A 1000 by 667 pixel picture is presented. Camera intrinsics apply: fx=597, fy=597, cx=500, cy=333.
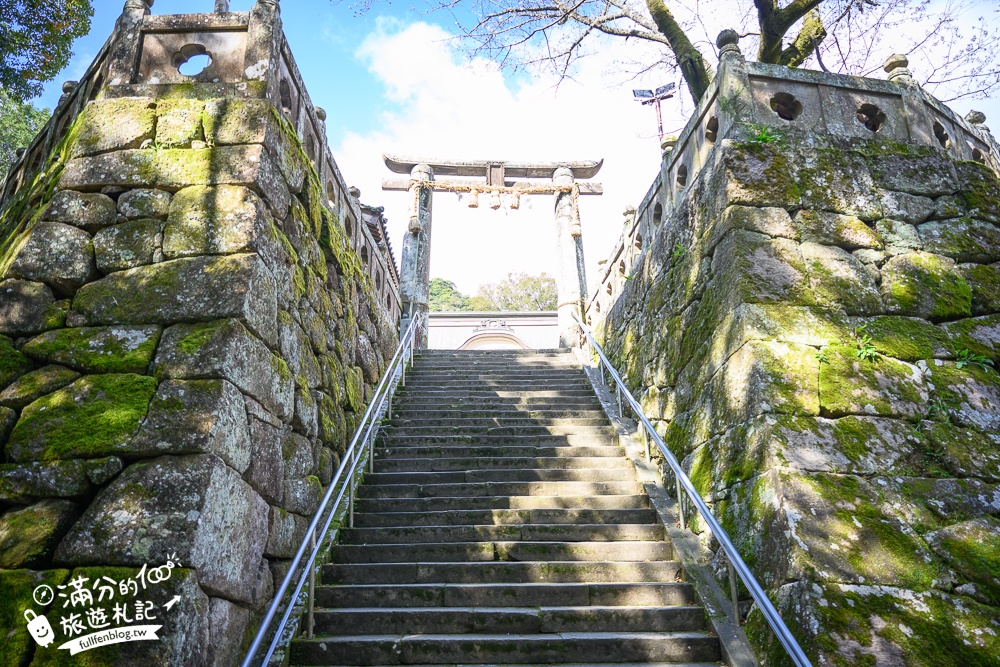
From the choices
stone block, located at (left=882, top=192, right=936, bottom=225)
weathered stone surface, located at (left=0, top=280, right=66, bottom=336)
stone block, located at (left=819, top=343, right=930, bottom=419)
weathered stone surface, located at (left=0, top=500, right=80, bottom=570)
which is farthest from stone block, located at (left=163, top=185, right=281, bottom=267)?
stone block, located at (left=882, top=192, right=936, bottom=225)

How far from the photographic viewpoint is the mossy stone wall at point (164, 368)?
8.95ft

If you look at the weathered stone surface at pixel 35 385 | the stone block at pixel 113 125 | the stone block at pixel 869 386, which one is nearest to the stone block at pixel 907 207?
the stone block at pixel 869 386

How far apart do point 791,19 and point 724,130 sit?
264 centimetres

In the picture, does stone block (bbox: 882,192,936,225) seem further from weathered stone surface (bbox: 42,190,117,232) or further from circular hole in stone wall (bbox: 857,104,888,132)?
weathered stone surface (bbox: 42,190,117,232)

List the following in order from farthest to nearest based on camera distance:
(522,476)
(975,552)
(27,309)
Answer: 1. (522,476)
2. (27,309)
3. (975,552)

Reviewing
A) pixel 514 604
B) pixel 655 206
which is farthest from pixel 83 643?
pixel 655 206

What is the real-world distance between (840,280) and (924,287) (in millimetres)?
623

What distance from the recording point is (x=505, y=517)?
474 centimetres

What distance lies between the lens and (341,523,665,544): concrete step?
4480mm

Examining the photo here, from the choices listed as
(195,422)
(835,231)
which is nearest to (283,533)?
(195,422)

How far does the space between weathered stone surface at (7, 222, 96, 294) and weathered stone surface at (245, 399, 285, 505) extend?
127 cm

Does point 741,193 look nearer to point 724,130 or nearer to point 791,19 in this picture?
point 724,130

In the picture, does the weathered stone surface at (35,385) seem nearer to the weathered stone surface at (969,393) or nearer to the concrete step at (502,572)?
the concrete step at (502,572)

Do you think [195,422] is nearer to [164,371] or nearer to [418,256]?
[164,371]
